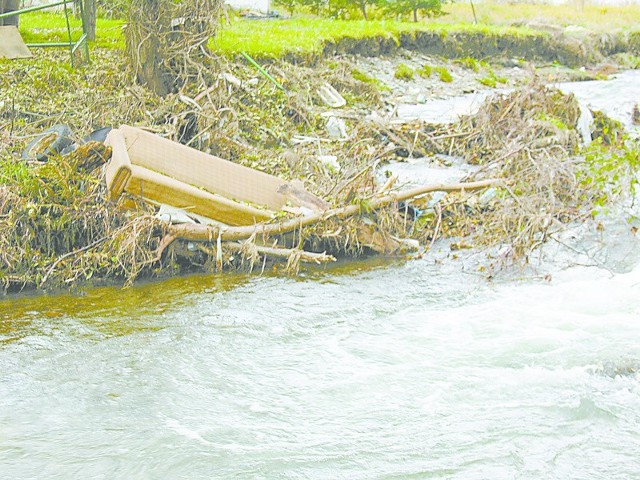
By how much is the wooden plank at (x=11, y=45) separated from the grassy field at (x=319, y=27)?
1.54m

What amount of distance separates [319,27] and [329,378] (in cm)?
1539

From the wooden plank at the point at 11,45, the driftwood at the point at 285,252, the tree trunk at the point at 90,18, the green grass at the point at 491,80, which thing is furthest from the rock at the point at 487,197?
the green grass at the point at 491,80

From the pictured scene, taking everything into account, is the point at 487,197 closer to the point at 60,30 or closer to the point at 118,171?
the point at 118,171

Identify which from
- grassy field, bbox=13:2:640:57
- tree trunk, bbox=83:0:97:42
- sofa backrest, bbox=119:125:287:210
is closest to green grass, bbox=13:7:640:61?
grassy field, bbox=13:2:640:57

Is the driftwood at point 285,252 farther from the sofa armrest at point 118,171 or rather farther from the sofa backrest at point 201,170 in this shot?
the sofa armrest at point 118,171

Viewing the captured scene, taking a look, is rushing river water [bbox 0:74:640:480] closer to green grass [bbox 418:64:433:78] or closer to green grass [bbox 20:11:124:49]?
green grass [bbox 20:11:124:49]

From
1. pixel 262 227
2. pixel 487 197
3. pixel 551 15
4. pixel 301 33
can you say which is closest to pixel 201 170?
pixel 262 227

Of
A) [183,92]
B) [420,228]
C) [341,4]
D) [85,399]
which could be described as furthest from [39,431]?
[341,4]

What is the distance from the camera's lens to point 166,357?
696 cm

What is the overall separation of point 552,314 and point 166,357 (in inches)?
134

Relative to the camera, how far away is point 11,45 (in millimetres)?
14477

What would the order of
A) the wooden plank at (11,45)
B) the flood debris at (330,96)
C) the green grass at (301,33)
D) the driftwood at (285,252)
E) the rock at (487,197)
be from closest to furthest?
1. the driftwood at (285,252)
2. the rock at (487,197)
3. the flood debris at (330,96)
4. the wooden plank at (11,45)
5. the green grass at (301,33)

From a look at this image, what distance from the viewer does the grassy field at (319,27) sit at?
1616 cm

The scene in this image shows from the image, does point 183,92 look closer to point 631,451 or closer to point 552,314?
point 552,314
